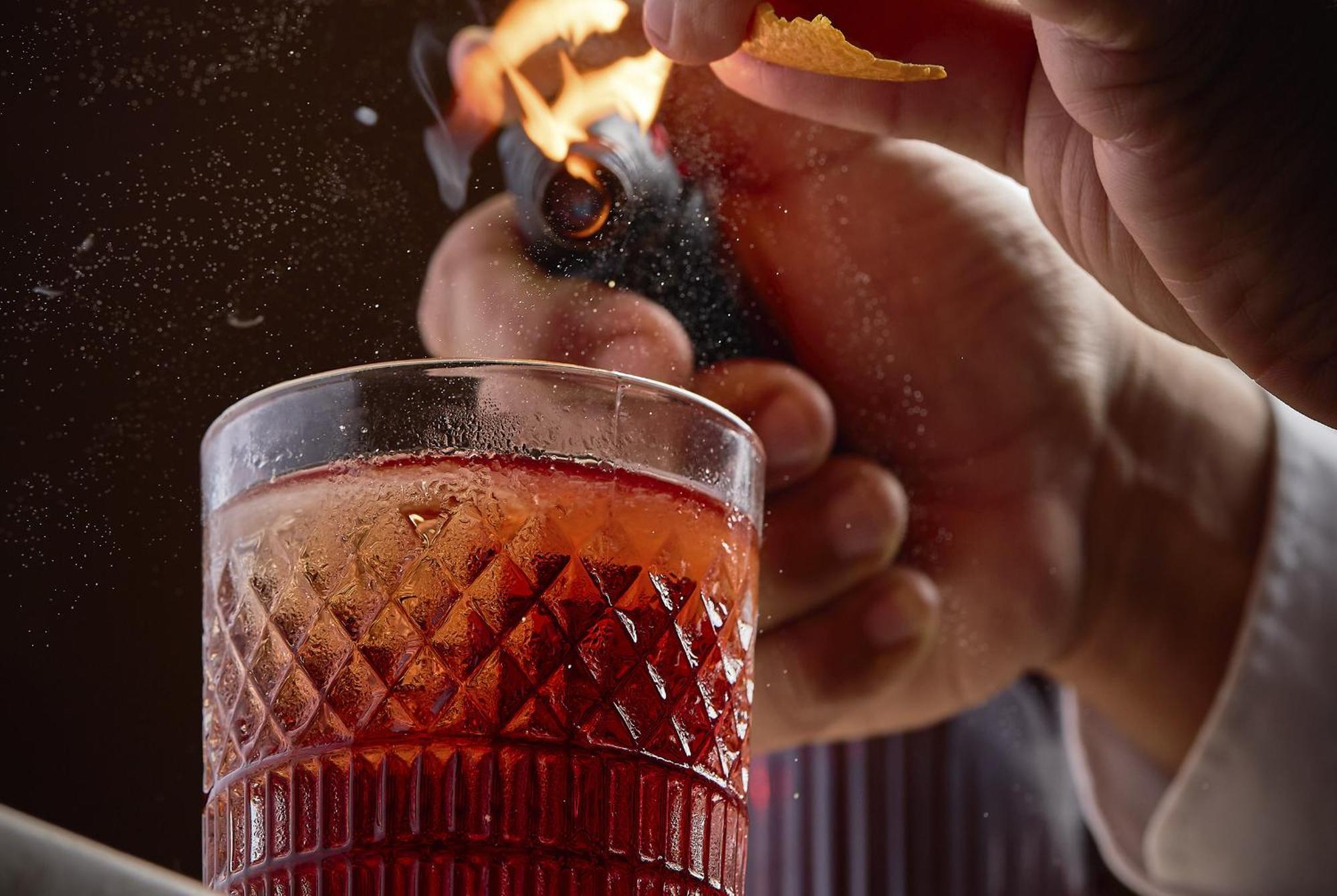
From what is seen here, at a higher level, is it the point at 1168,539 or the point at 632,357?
the point at 632,357

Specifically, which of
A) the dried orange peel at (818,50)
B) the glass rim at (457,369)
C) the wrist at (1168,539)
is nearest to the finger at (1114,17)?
the dried orange peel at (818,50)

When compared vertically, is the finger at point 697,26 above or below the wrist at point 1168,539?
above

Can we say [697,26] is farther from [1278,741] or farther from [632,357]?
[1278,741]

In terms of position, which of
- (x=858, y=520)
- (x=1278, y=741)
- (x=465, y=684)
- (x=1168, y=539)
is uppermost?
(x=465, y=684)

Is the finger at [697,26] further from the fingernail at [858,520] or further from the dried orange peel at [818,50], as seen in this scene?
the fingernail at [858,520]

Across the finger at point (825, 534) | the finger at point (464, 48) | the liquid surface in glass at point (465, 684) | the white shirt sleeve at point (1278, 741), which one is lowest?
the white shirt sleeve at point (1278, 741)

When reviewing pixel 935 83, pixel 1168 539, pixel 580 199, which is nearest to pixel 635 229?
pixel 580 199
